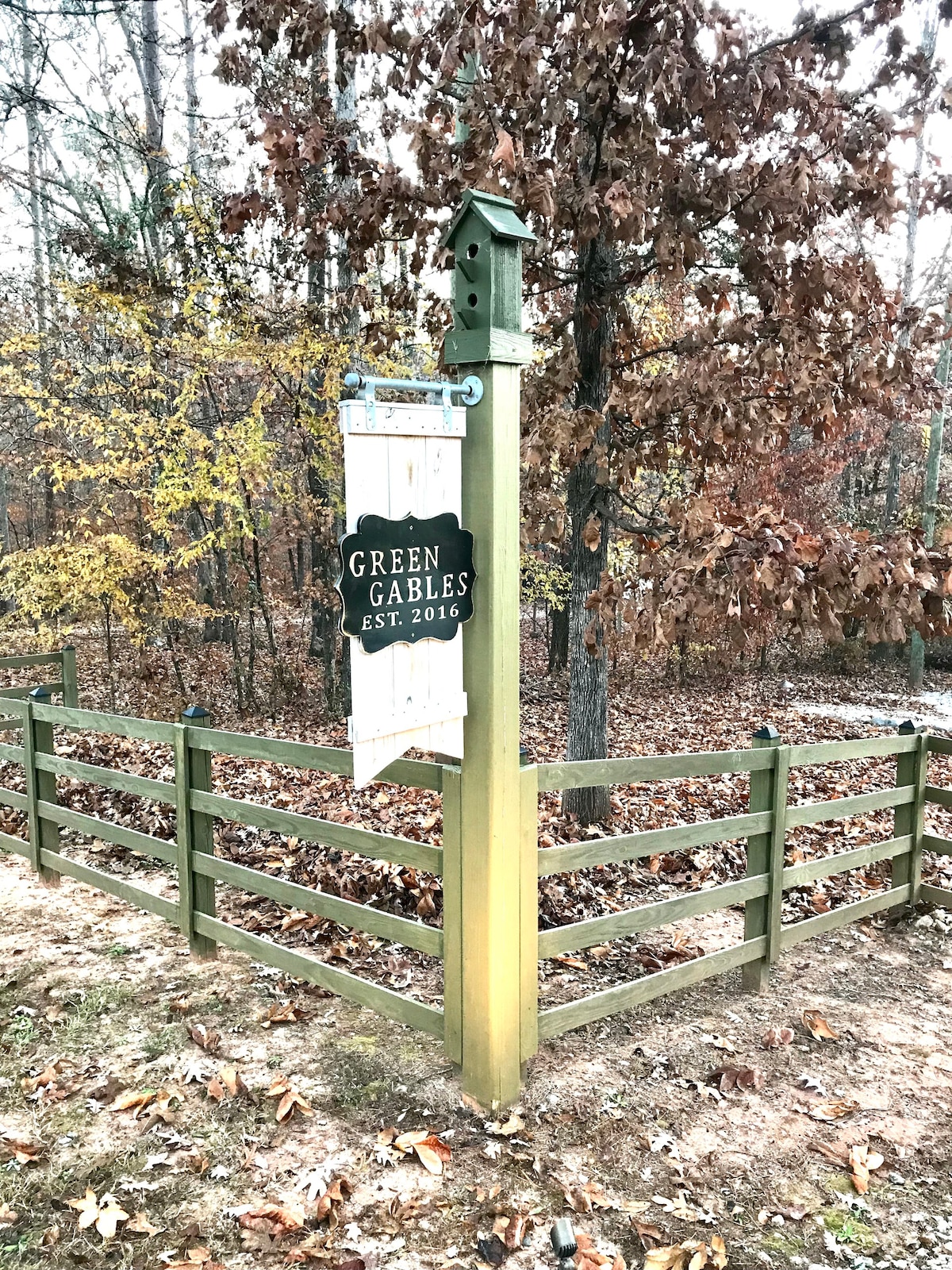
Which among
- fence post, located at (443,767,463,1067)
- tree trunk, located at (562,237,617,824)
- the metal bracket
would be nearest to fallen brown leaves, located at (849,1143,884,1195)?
fence post, located at (443,767,463,1067)

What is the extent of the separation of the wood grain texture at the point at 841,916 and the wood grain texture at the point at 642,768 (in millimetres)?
1016

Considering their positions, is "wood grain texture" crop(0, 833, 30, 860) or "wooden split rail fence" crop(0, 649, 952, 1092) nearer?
"wooden split rail fence" crop(0, 649, 952, 1092)

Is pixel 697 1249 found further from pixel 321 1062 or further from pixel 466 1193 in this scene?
pixel 321 1062

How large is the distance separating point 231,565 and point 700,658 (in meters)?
8.20

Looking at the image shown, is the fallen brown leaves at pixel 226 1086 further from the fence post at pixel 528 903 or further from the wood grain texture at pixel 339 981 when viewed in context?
the fence post at pixel 528 903

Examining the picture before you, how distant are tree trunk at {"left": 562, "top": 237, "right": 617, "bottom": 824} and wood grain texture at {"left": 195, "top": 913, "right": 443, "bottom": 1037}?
3001 millimetres

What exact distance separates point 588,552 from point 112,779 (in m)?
3.83

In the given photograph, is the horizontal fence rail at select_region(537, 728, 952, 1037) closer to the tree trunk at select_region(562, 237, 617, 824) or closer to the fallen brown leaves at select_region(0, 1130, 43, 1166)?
the fallen brown leaves at select_region(0, 1130, 43, 1166)

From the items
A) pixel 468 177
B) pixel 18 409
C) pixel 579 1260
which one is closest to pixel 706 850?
pixel 579 1260

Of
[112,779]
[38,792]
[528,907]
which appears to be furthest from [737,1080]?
[38,792]

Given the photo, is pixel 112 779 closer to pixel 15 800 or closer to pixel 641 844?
pixel 15 800

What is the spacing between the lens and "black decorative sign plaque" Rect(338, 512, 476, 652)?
2793 millimetres

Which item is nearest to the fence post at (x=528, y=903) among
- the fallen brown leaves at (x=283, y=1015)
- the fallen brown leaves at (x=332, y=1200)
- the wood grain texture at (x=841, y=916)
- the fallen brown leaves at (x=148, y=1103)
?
the fallen brown leaves at (x=332, y=1200)

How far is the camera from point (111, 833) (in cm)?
507
